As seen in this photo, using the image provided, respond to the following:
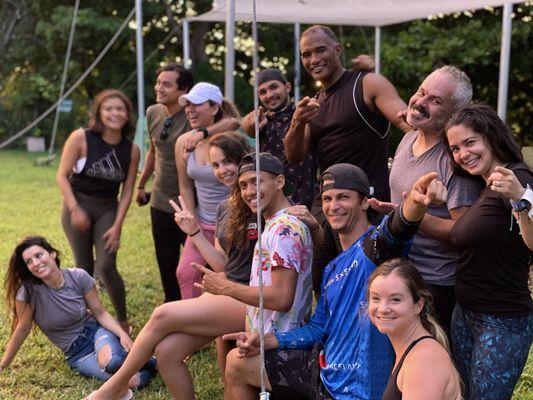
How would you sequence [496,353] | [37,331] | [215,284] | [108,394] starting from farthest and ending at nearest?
1. [37,331]
2. [108,394]
3. [215,284]
4. [496,353]

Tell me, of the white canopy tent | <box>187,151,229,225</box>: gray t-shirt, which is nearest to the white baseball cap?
<box>187,151,229,225</box>: gray t-shirt

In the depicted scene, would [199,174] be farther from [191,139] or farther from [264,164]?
[264,164]

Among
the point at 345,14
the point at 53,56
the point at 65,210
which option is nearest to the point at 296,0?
the point at 345,14

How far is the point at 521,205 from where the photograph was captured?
6.48 feet

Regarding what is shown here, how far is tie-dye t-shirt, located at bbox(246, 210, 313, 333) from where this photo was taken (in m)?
2.63

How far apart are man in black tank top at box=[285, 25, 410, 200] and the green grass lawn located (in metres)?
1.26

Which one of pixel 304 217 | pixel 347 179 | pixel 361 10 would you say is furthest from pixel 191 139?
pixel 361 10

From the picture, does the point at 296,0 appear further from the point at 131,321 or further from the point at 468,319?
the point at 468,319

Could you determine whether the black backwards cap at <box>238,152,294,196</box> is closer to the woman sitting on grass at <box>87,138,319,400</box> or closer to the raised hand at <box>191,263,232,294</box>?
the woman sitting on grass at <box>87,138,319,400</box>

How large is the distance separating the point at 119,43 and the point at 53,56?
2458mm

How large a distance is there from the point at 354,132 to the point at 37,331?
2.50m

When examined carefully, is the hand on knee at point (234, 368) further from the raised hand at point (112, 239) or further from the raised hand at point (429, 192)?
the raised hand at point (112, 239)

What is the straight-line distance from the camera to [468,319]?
229 centimetres

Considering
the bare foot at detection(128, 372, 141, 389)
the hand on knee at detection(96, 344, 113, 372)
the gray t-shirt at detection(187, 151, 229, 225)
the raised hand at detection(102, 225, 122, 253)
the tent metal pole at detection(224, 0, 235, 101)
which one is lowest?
the bare foot at detection(128, 372, 141, 389)
